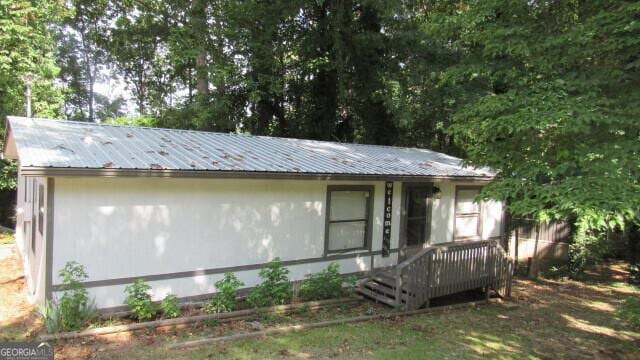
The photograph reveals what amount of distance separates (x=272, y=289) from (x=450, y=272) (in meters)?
3.84

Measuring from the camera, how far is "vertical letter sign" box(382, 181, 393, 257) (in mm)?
10438

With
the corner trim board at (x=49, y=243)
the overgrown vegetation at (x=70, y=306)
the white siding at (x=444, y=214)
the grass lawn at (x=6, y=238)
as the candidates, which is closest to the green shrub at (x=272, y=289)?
the overgrown vegetation at (x=70, y=306)

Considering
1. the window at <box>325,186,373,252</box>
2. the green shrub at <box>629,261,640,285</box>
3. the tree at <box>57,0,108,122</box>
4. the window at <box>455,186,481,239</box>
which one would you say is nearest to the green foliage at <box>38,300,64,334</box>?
the window at <box>325,186,373,252</box>

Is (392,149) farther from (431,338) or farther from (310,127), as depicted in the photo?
(431,338)

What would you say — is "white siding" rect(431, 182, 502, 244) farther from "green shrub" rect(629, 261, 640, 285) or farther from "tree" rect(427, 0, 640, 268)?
"tree" rect(427, 0, 640, 268)

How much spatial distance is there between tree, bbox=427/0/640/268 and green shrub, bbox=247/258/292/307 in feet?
13.2

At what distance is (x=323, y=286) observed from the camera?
853cm

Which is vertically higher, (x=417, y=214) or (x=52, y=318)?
(x=417, y=214)

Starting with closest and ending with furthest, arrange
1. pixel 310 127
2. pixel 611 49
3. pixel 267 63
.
Answer: pixel 611 49 < pixel 267 63 < pixel 310 127

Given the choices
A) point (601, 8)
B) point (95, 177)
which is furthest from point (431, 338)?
point (95, 177)

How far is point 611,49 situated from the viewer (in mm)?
5496

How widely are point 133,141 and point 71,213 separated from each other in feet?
7.81

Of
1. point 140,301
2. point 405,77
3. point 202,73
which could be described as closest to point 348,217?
point 140,301

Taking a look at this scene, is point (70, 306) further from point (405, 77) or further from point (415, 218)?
point (405, 77)
